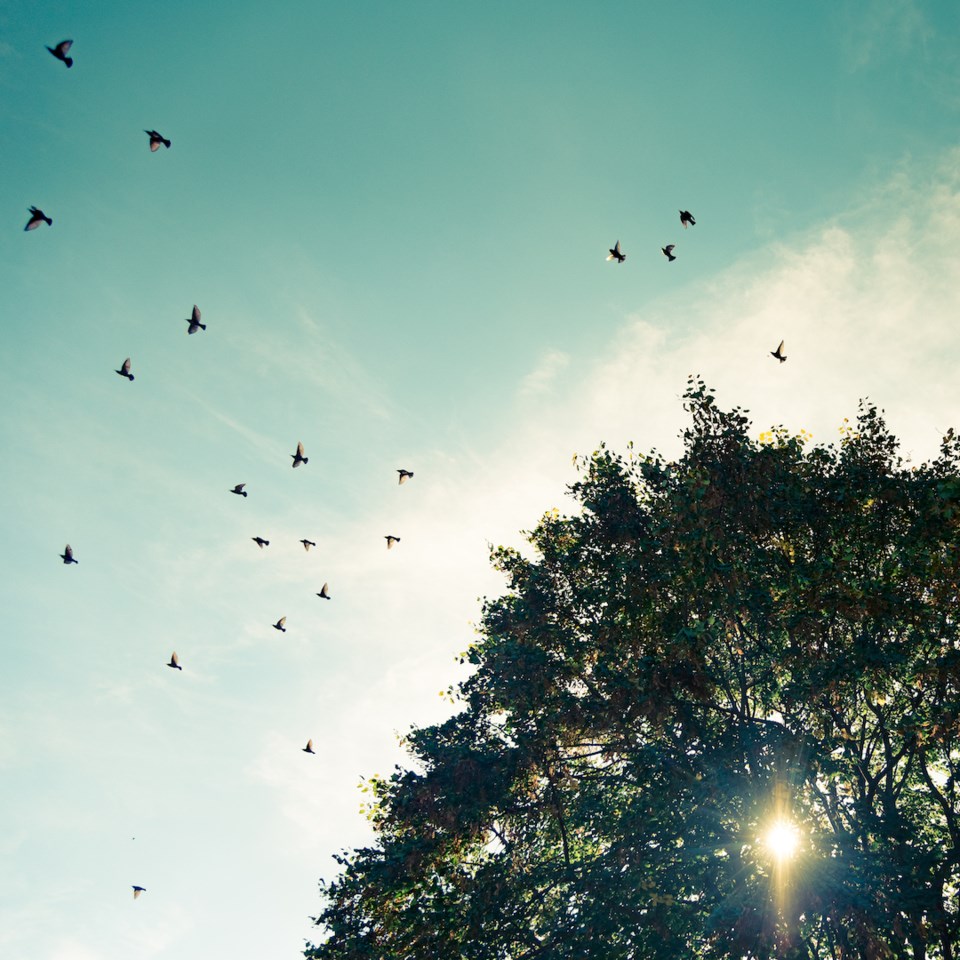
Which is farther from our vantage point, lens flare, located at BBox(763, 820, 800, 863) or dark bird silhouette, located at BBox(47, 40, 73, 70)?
lens flare, located at BBox(763, 820, 800, 863)

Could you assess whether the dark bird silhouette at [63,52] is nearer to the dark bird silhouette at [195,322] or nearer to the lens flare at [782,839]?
the dark bird silhouette at [195,322]

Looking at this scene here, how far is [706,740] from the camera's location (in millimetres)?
17609

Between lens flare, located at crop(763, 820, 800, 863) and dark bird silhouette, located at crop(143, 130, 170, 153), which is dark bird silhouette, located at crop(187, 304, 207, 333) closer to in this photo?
dark bird silhouette, located at crop(143, 130, 170, 153)

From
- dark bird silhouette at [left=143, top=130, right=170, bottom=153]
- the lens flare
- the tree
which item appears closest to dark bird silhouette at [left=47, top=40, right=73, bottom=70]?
dark bird silhouette at [left=143, top=130, right=170, bottom=153]

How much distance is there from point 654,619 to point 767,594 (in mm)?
3207

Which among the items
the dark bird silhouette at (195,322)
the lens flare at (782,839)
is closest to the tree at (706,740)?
the lens flare at (782,839)

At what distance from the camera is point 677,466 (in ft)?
63.2

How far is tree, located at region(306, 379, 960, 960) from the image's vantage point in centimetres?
1567

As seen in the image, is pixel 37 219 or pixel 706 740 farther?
pixel 706 740

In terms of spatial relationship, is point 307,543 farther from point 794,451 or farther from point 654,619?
point 794,451

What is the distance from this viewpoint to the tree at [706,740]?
51.4ft

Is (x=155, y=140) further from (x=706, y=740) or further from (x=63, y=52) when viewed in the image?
(x=706, y=740)

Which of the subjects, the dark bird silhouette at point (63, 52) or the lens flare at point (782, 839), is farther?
the lens flare at point (782, 839)

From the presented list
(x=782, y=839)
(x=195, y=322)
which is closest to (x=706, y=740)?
(x=782, y=839)
